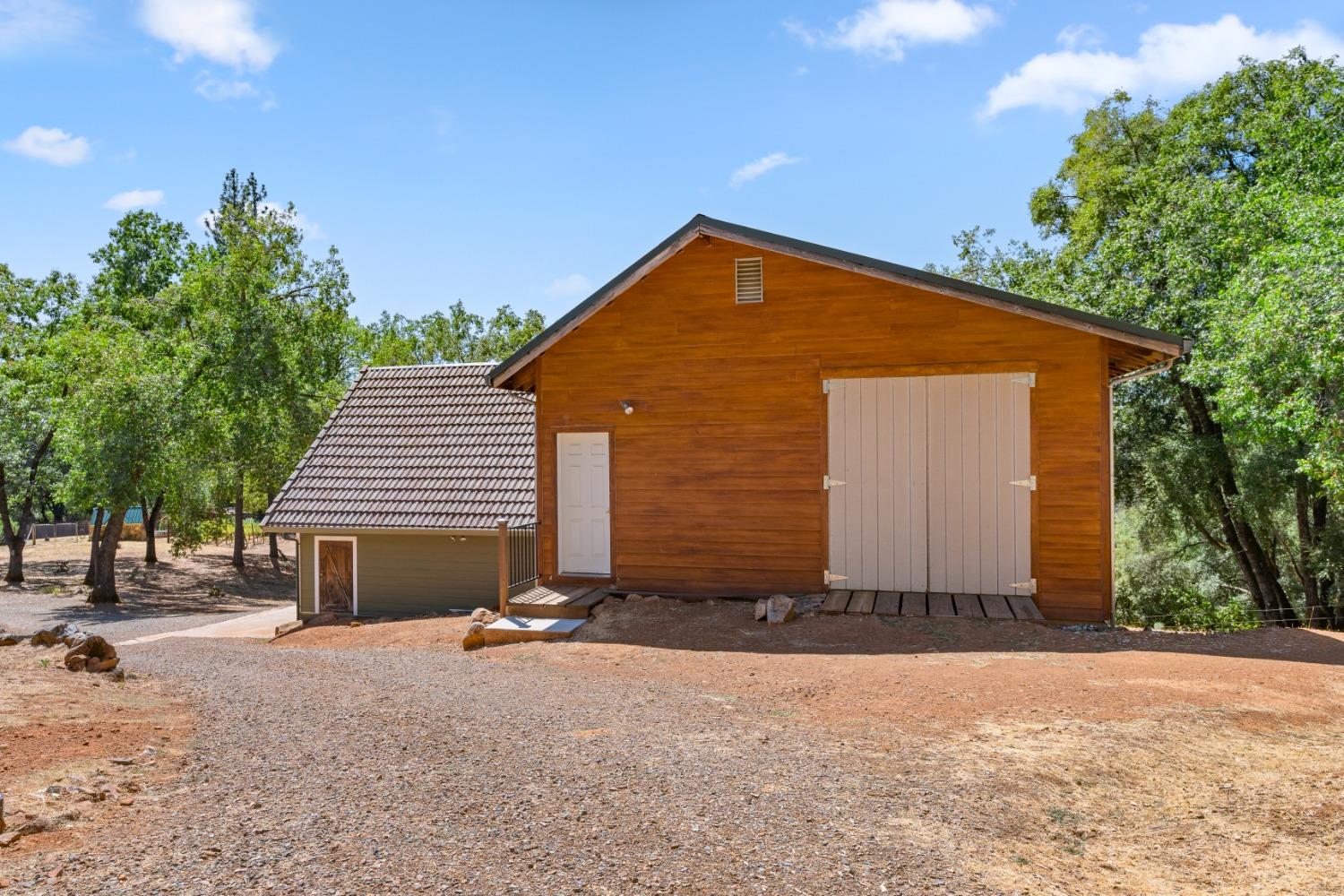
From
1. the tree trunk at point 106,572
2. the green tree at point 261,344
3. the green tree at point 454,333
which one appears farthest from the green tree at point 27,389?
the green tree at point 454,333

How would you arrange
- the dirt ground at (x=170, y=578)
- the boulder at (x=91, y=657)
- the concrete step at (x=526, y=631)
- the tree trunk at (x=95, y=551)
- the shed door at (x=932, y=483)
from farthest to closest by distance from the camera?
the dirt ground at (x=170, y=578)
the tree trunk at (x=95, y=551)
the shed door at (x=932, y=483)
the concrete step at (x=526, y=631)
the boulder at (x=91, y=657)

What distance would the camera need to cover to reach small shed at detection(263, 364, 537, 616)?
15.4 meters

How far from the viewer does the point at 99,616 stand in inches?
832

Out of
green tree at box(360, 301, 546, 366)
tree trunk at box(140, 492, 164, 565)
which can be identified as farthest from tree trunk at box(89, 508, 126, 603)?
green tree at box(360, 301, 546, 366)

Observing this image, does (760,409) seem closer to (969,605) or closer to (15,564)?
(969,605)

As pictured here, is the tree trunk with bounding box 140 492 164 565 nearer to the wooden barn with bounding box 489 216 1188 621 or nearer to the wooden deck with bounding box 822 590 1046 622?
the wooden barn with bounding box 489 216 1188 621

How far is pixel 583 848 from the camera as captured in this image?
4.11 m

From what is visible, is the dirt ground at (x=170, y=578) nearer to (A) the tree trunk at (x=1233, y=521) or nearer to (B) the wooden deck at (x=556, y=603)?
(B) the wooden deck at (x=556, y=603)

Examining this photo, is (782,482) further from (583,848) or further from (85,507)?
(85,507)

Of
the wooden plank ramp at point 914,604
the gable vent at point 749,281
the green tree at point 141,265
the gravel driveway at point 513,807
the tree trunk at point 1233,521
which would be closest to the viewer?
the gravel driveway at point 513,807

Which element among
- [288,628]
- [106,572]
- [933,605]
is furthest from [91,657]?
[106,572]

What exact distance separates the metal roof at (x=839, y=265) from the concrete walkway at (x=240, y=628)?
745 cm

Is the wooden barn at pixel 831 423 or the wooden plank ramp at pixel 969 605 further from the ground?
the wooden barn at pixel 831 423

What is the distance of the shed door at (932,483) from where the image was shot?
1092cm
